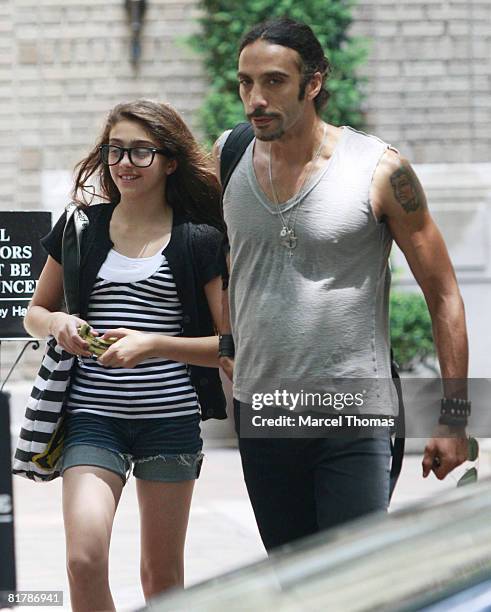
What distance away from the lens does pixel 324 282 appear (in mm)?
3484

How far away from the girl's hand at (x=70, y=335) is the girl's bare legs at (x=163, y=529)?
0.41 metres

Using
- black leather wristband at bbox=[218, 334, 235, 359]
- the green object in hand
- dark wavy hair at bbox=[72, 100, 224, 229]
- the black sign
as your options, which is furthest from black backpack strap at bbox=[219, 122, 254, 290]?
the black sign

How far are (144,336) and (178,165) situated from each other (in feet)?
1.81

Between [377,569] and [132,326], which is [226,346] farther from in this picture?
[377,569]

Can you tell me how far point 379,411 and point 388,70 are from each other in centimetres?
899

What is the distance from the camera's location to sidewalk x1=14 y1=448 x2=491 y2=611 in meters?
6.42

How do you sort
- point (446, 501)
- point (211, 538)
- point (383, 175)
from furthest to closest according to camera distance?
point (211, 538) → point (383, 175) → point (446, 501)

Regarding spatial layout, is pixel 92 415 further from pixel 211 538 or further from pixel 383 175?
pixel 211 538

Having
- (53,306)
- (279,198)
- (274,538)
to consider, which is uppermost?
(279,198)

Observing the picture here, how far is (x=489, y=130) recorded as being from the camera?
12.2 m

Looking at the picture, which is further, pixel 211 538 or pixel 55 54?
pixel 55 54

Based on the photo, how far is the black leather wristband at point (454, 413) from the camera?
11.5 feet

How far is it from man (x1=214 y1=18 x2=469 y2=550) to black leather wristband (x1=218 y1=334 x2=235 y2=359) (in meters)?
0.22

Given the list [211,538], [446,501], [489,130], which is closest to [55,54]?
[489,130]
